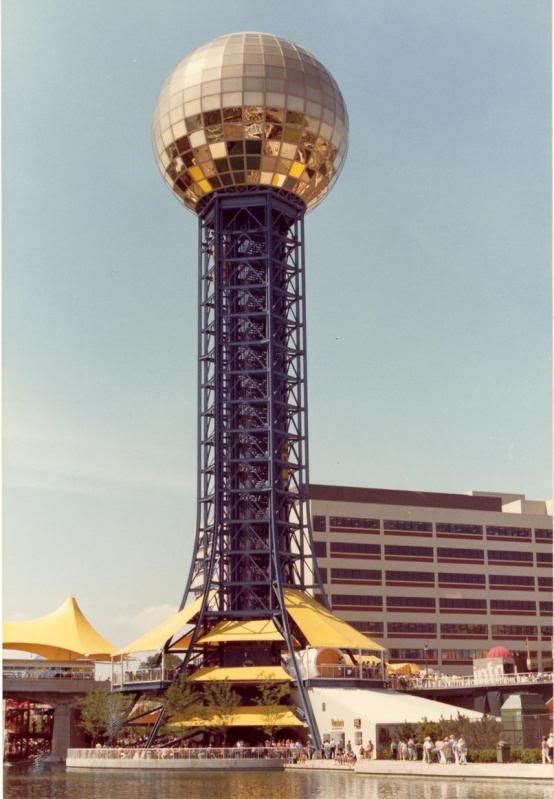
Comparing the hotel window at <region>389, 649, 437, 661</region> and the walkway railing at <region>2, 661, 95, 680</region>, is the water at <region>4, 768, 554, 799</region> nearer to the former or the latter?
the walkway railing at <region>2, 661, 95, 680</region>

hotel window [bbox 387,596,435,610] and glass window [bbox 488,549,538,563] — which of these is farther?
glass window [bbox 488,549,538,563]

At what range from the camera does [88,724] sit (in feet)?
277

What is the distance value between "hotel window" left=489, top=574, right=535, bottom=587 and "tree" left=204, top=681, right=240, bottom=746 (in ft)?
193

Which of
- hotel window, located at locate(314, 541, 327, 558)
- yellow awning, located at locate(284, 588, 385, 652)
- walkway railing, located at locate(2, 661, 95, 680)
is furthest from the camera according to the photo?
hotel window, located at locate(314, 541, 327, 558)

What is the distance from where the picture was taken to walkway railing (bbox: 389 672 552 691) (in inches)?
3211

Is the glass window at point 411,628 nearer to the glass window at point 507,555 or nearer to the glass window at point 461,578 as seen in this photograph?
the glass window at point 461,578

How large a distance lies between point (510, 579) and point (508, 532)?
18.5ft

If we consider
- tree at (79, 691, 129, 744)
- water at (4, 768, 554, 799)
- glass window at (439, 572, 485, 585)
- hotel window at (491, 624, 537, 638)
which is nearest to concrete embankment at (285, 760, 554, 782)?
water at (4, 768, 554, 799)

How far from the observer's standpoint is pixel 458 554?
13362 centimetres

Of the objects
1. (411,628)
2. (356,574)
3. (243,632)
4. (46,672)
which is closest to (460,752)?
(243,632)

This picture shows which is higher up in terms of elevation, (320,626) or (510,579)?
(510,579)

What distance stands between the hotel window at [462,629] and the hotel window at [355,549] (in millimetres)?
11918

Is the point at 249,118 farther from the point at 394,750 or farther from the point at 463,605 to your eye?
the point at 463,605

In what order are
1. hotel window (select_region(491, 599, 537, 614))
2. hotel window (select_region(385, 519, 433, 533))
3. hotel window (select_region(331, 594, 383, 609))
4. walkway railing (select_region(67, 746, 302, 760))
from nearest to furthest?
walkway railing (select_region(67, 746, 302, 760))
hotel window (select_region(331, 594, 383, 609))
hotel window (select_region(385, 519, 433, 533))
hotel window (select_region(491, 599, 537, 614))
